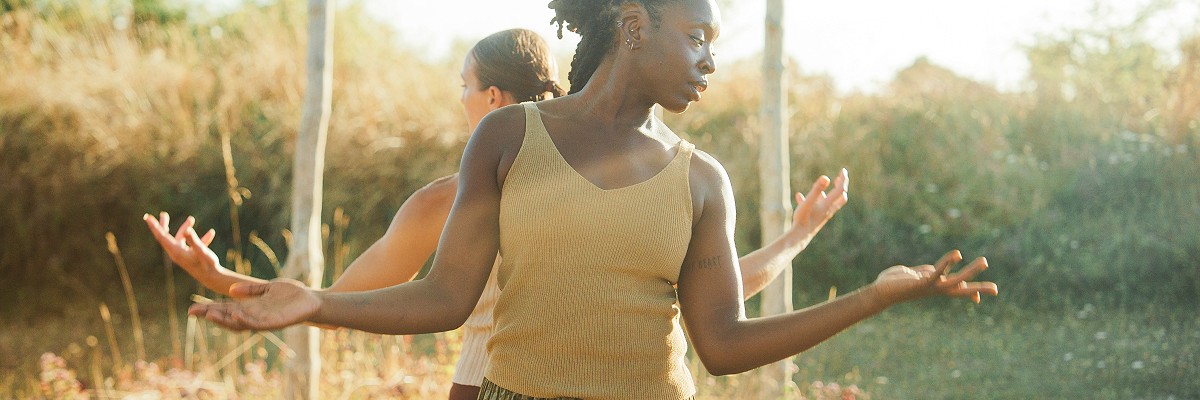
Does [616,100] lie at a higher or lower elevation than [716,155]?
lower

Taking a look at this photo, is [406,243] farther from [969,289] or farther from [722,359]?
[969,289]

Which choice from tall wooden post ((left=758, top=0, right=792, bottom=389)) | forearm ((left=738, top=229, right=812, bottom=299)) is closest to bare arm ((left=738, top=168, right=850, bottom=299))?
forearm ((left=738, top=229, right=812, bottom=299))

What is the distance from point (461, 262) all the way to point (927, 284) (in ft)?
1.92

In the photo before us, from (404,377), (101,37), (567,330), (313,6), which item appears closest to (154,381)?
(404,377)

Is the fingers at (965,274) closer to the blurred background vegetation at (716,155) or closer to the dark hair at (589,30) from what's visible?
the dark hair at (589,30)

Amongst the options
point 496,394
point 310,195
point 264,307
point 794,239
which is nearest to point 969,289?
point 496,394

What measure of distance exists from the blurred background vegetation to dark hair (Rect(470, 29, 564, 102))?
17.8 feet

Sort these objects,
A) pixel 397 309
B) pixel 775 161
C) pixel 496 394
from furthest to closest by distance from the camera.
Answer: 1. pixel 775 161
2. pixel 496 394
3. pixel 397 309

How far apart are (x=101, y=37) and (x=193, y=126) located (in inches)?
72.9

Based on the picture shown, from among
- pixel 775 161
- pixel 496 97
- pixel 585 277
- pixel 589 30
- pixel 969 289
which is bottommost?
pixel 969 289

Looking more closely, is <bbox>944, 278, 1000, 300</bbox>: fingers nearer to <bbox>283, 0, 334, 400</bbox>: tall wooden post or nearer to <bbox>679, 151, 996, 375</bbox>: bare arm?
<bbox>679, 151, 996, 375</bbox>: bare arm

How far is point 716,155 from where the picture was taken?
26.6 ft

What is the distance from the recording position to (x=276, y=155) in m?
8.39

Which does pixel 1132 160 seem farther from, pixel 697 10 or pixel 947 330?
pixel 697 10
